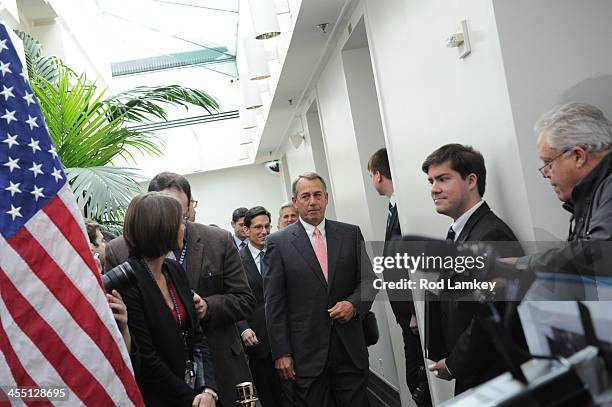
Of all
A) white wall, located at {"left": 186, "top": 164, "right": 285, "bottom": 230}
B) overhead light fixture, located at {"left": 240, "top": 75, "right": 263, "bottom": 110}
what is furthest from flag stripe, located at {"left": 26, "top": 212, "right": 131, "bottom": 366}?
white wall, located at {"left": 186, "top": 164, "right": 285, "bottom": 230}

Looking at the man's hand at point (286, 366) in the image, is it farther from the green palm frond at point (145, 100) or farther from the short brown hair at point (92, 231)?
the green palm frond at point (145, 100)

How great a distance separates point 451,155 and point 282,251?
1594 mm

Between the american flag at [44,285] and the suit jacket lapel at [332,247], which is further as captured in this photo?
the suit jacket lapel at [332,247]

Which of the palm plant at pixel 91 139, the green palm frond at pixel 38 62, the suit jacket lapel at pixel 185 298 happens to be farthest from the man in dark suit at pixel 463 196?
the green palm frond at pixel 38 62

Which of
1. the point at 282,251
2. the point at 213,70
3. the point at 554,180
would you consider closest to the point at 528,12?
the point at 554,180

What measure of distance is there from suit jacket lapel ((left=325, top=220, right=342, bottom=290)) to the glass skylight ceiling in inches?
365

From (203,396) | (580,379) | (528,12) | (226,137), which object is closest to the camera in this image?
(580,379)

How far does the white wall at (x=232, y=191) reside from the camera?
18.7 m

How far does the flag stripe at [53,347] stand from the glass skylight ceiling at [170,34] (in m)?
11.3

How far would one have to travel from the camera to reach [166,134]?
61.3ft

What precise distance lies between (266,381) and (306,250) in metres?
1.52

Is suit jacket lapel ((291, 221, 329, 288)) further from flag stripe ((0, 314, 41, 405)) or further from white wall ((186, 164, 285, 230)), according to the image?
white wall ((186, 164, 285, 230))

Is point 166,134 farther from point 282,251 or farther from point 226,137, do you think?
point 282,251

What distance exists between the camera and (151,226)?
2.75m
